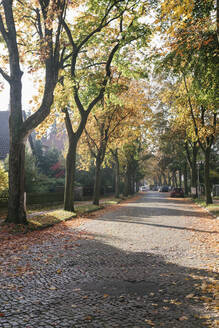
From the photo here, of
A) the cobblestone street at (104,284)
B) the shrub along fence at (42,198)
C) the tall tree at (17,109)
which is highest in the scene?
the tall tree at (17,109)

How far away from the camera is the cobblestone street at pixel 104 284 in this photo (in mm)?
4164

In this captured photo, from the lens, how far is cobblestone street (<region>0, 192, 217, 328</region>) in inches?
164

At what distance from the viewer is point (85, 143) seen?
30.4m

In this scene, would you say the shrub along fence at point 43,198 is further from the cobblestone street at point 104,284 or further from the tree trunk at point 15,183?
the cobblestone street at point 104,284

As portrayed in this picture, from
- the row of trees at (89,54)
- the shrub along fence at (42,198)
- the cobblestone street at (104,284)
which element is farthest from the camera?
the shrub along fence at (42,198)

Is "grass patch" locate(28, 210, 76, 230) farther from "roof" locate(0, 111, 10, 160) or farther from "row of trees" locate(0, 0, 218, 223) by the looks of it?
"roof" locate(0, 111, 10, 160)

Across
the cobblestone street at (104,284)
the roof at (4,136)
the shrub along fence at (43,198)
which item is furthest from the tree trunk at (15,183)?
the roof at (4,136)

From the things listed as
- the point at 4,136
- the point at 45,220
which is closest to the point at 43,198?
the point at 45,220

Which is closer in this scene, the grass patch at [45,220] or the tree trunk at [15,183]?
the tree trunk at [15,183]

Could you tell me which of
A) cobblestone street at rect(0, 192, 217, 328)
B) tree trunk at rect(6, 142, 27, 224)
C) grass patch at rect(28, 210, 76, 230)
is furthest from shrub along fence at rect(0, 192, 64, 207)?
cobblestone street at rect(0, 192, 217, 328)

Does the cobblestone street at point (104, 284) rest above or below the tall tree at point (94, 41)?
below

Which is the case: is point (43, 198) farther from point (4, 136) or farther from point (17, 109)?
point (4, 136)

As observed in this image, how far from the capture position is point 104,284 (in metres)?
5.66

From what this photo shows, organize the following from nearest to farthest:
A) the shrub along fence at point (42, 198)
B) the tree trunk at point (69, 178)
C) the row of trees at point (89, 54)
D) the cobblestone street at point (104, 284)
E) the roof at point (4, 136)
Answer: the cobblestone street at point (104, 284) < the row of trees at point (89, 54) < the tree trunk at point (69, 178) < the shrub along fence at point (42, 198) < the roof at point (4, 136)
